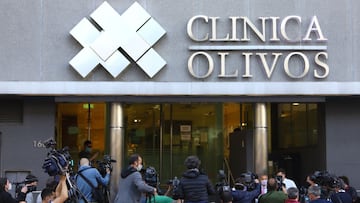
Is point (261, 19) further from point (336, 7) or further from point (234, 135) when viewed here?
point (234, 135)

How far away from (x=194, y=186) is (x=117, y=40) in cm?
729

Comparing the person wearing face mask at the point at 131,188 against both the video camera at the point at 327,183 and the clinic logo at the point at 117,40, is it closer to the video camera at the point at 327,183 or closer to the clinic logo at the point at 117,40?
the video camera at the point at 327,183

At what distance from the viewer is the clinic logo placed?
15.3 meters

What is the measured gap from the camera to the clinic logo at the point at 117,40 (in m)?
15.3

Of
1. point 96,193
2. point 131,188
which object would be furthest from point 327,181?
point 96,193

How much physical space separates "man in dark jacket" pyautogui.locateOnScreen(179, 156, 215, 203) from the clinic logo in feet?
21.9

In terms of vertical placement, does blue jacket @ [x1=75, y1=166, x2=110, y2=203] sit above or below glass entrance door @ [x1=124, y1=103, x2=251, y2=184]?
below

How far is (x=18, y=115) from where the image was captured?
16.3 m

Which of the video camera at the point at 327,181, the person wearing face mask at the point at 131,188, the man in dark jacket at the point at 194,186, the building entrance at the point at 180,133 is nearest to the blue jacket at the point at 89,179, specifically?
the person wearing face mask at the point at 131,188

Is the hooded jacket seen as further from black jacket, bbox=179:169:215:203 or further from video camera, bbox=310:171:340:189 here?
video camera, bbox=310:171:340:189

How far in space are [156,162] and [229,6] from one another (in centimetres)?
516

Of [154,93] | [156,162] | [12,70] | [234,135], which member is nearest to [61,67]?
[12,70]

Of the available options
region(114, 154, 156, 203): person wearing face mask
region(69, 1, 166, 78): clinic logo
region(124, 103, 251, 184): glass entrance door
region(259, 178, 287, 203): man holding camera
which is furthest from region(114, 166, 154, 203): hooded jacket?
region(124, 103, 251, 184): glass entrance door

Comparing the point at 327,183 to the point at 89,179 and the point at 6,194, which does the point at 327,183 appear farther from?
the point at 6,194
